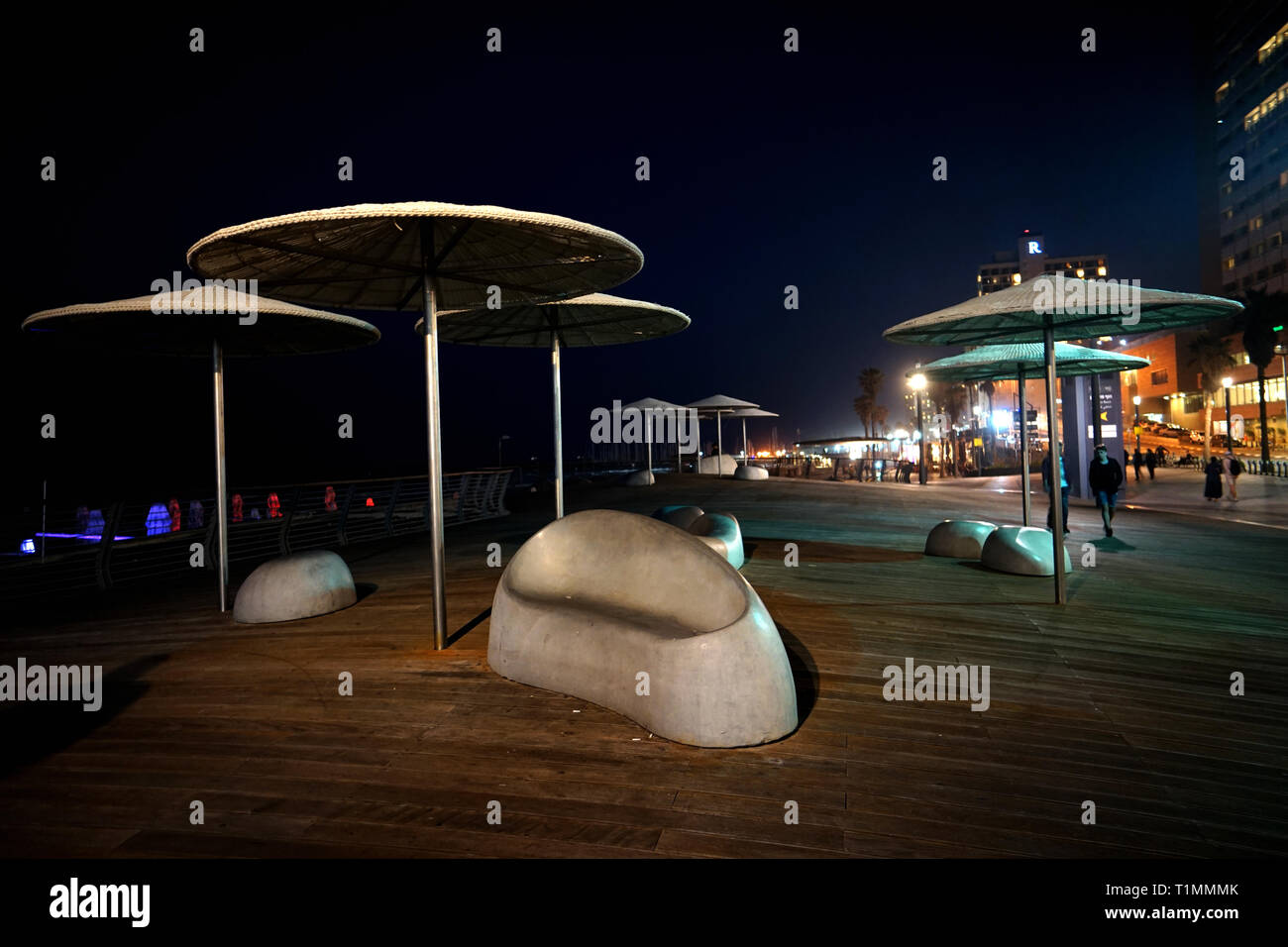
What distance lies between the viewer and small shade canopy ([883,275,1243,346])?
5.95 m

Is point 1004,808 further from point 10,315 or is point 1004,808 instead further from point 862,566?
point 10,315

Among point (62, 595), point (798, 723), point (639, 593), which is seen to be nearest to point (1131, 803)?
point (798, 723)

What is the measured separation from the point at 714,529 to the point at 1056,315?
4.35m

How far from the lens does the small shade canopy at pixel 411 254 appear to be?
422cm

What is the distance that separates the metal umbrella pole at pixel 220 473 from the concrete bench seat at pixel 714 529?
4612 mm

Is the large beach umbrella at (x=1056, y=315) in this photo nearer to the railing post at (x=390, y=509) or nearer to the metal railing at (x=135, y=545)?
the metal railing at (x=135, y=545)

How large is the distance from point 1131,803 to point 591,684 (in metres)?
2.79

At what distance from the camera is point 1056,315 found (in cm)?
700

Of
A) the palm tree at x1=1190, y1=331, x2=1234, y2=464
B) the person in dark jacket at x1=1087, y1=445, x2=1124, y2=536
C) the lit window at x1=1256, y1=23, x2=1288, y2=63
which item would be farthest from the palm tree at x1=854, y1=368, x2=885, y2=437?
the person in dark jacket at x1=1087, y1=445, x2=1124, y2=536

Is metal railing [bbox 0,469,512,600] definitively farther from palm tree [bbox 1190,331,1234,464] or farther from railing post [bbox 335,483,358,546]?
palm tree [bbox 1190,331,1234,464]

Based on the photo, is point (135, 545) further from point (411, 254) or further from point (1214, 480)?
point (1214, 480)

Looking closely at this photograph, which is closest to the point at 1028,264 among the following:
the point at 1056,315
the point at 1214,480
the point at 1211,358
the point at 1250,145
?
the point at 1250,145

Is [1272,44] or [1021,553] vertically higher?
[1272,44]

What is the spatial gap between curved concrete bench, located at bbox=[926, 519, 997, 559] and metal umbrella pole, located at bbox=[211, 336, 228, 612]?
9038 millimetres
